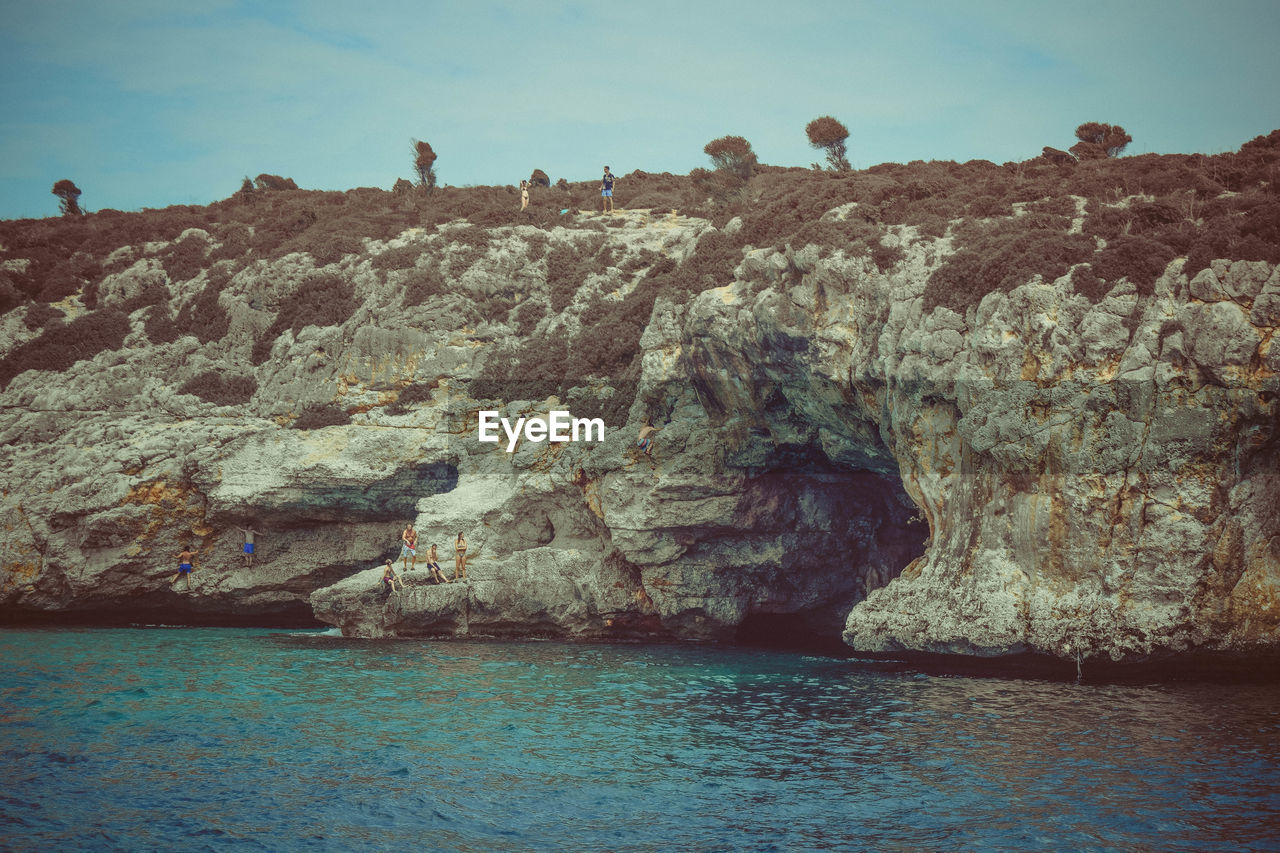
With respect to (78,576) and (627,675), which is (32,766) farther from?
(78,576)

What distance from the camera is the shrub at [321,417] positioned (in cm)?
3812

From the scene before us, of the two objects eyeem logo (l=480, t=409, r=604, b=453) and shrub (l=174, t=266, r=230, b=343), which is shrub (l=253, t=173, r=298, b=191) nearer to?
shrub (l=174, t=266, r=230, b=343)

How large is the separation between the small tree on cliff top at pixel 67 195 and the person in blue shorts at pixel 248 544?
37.5m

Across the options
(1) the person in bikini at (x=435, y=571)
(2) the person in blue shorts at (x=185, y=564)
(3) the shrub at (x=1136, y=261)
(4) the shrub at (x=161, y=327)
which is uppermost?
(3) the shrub at (x=1136, y=261)

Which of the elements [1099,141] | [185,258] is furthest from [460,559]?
[1099,141]

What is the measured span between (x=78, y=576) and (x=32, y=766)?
20.8m

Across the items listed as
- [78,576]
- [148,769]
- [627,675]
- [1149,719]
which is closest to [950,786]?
[1149,719]

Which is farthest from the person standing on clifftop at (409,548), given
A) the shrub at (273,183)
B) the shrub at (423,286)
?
the shrub at (273,183)

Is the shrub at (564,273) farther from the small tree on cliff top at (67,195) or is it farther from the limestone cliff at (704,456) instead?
the small tree on cliff top at (67,195)

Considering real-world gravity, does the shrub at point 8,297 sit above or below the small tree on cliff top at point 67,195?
below

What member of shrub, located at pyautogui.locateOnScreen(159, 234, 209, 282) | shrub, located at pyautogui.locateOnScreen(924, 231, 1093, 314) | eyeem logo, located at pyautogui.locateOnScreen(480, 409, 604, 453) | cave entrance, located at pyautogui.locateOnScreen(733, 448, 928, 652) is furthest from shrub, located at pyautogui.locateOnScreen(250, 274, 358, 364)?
shrub, located at pyautogui.locateOnScreen(924, 231, 1093, 314)

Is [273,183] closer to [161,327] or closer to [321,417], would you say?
[161,327]

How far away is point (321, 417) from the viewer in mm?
38375

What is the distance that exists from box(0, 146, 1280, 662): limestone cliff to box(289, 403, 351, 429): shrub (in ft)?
1.45
